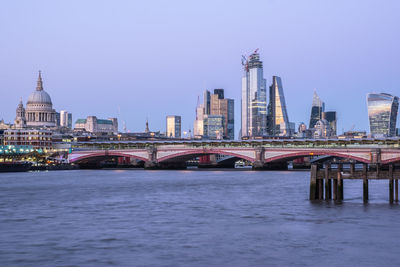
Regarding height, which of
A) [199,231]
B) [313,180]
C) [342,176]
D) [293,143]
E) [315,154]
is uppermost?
[293,143]

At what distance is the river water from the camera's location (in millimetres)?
30219

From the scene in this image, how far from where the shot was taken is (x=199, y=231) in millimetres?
38156

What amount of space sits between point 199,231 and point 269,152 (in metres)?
88.2

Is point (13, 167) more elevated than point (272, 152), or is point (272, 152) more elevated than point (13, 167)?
point (272, 152)

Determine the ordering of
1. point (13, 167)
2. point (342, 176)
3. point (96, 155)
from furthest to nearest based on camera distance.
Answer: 1. point (96, 155)
2. point (13, 167)
3. point (342, 176)

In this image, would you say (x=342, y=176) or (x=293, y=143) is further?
(x=293, y=143)

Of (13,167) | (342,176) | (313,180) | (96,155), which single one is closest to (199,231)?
(313,180)

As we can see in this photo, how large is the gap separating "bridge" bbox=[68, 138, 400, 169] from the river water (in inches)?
2084

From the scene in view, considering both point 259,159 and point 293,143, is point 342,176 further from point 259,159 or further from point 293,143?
point 293,143

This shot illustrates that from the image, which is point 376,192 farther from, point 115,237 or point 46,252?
point 46,252

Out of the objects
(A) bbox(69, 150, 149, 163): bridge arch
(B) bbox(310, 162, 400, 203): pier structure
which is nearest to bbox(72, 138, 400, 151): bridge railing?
(A) bbox(69, 150, 149, 163): bridge arch

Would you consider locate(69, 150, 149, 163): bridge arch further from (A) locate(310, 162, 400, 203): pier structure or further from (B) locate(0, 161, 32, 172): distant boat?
(A) locate(310, 162, 400, 203): pier structure

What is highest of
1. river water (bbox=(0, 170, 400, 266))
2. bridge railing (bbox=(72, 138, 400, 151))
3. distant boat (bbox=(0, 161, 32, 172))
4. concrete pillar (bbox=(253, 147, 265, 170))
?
bridge railing (bbox=(72, 138, 400, 151))

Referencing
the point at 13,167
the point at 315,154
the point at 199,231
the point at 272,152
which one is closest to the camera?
the point at 199,231
